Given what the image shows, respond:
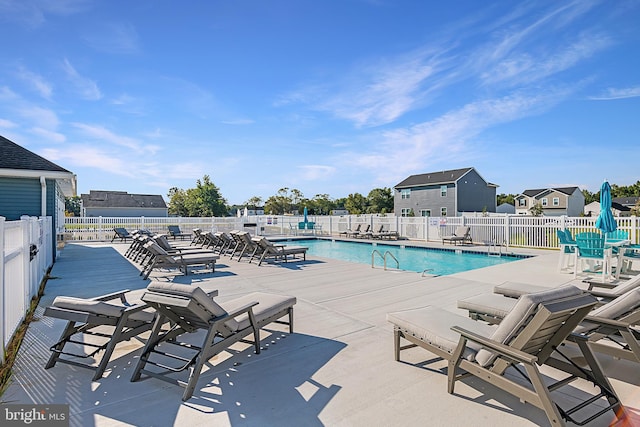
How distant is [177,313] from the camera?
9.62ft

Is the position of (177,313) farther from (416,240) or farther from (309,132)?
(309,132)

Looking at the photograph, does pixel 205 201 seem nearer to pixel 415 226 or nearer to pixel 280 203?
pixel 280 203

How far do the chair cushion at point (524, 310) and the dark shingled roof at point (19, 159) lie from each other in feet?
41.1

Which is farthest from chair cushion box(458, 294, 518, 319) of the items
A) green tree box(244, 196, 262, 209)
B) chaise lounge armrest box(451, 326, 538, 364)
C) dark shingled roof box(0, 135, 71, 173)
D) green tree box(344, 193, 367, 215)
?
green tree box(244, 196, 262, 209)

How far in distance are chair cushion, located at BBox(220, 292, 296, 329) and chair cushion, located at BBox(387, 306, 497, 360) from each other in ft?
4.30

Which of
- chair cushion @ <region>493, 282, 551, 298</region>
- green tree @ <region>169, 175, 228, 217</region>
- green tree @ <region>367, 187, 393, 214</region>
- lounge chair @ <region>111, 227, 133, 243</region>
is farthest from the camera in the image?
green tree @ <region>367, 187, 393, 214</region>

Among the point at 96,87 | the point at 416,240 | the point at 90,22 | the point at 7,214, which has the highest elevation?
the point at 90,22

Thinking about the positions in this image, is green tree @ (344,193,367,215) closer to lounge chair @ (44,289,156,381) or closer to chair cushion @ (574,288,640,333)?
chair cushion @ (574,288,640,333)

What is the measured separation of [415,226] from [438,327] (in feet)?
54.3

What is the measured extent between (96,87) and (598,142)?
92.2 feet

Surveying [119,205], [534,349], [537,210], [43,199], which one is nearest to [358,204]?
[537,210]

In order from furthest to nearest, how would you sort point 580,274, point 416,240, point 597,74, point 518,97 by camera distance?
point 416,240 < point 518,97 < point 597,74 < point 580,274

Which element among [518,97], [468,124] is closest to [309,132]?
[468,124]

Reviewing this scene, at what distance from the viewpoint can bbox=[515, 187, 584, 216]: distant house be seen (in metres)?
39.1
